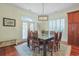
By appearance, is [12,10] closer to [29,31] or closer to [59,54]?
[29,31]

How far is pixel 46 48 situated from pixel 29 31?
0.49 meters

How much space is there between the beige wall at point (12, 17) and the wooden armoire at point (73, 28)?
709mm

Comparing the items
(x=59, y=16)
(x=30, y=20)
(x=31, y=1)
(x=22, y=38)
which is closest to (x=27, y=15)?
(x=30, y=20)

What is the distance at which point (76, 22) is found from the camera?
2.03 metres

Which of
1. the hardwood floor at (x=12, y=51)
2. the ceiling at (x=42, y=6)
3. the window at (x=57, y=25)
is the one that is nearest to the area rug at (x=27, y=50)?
the hardwood floor at (x=12, y=51)

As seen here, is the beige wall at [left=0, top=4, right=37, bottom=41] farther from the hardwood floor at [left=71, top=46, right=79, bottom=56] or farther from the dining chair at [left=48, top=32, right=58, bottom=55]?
the hardwood floor at [left=71, top=46, right=79, bottom=56]

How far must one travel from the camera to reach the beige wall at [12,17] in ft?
6.45

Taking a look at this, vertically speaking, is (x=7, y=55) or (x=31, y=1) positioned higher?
(x=31, y=1)

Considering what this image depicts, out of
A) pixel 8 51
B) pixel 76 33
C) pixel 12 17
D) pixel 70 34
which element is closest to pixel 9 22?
pixel 12 17

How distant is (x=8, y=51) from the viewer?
2.03 metres

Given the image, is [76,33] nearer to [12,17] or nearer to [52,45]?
[52,45]

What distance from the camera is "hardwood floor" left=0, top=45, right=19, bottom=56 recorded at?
6.55ft

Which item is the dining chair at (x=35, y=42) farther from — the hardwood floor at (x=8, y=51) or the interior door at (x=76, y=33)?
the interior door at (x=76, y=33)

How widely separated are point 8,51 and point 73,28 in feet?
4.49
